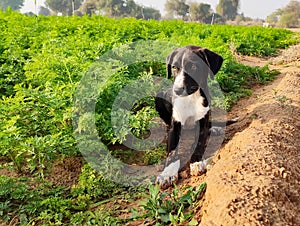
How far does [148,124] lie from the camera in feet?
13.8

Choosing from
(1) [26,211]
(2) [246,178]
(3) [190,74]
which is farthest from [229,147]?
(1) [26,211]

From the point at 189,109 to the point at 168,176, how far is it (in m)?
0.81

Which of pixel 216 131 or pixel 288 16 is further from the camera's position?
pixel 288 16

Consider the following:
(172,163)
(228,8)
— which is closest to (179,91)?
(172,163)

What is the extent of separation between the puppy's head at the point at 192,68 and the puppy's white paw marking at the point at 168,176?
0.79 m

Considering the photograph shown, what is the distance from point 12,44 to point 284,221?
6.62m

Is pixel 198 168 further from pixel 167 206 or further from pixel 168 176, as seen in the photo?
pixel 167 206

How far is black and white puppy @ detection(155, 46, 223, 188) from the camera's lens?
3963mm

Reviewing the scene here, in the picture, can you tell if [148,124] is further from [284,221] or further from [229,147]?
[284,221]

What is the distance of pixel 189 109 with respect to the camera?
13.4 ft

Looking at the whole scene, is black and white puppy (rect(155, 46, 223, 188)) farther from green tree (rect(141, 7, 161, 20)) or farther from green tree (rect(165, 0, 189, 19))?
green tree (rect(165, 0, 189, 19))

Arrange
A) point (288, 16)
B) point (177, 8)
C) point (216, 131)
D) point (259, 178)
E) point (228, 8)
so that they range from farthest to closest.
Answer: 1. point (228, 8)
2. point (177, 8)
3. point (288, 16)
4. point (216, 131)
5. point (259, 178)

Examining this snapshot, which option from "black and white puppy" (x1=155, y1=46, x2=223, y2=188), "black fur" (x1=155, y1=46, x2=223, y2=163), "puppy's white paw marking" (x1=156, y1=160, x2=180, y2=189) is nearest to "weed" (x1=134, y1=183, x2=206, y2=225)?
"puppy's white paw marking" (x1=156, y1=160, x2=180, y2=189)

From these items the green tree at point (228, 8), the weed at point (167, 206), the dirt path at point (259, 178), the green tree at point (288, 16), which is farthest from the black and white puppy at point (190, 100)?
the green tree at point (228, 8)
